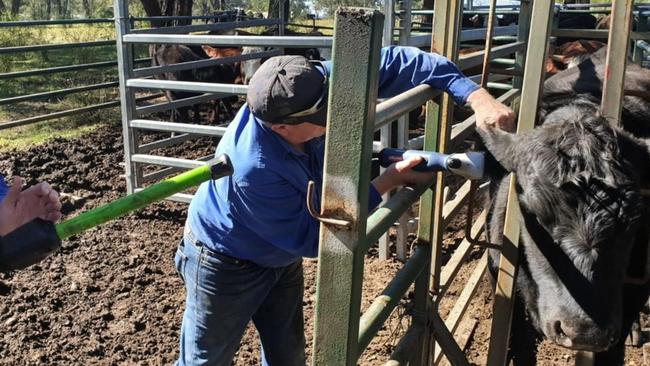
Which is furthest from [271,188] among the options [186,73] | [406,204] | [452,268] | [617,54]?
[186,73]

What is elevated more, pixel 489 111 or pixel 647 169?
pixel 489 111

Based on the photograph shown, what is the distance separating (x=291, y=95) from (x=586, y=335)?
54.5 inches

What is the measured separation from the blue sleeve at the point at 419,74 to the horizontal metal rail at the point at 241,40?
99.0 inches

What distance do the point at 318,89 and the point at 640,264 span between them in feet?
6.10

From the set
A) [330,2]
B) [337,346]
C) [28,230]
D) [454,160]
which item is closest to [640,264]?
[454,160]

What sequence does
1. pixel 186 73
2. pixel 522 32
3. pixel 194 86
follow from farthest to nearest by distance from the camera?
pixel 186 73, pixel 194 86, pixel 522 32

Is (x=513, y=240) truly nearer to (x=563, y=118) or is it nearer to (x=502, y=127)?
(x=502, y=127)

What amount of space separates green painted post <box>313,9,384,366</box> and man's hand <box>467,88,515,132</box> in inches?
35.0

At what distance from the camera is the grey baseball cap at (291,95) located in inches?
79.5

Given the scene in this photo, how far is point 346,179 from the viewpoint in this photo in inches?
67.1

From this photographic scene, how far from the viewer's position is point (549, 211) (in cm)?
249

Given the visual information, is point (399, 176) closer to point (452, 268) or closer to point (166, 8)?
point (452, 268)

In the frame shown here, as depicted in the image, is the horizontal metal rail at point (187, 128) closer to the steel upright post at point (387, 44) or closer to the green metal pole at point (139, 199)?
the steel upright post at point (387, 44)

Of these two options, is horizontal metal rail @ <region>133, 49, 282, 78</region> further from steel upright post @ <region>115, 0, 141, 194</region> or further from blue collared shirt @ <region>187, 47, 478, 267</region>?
blue collared shirt @ <region>187, 47, 478, 267</region>
